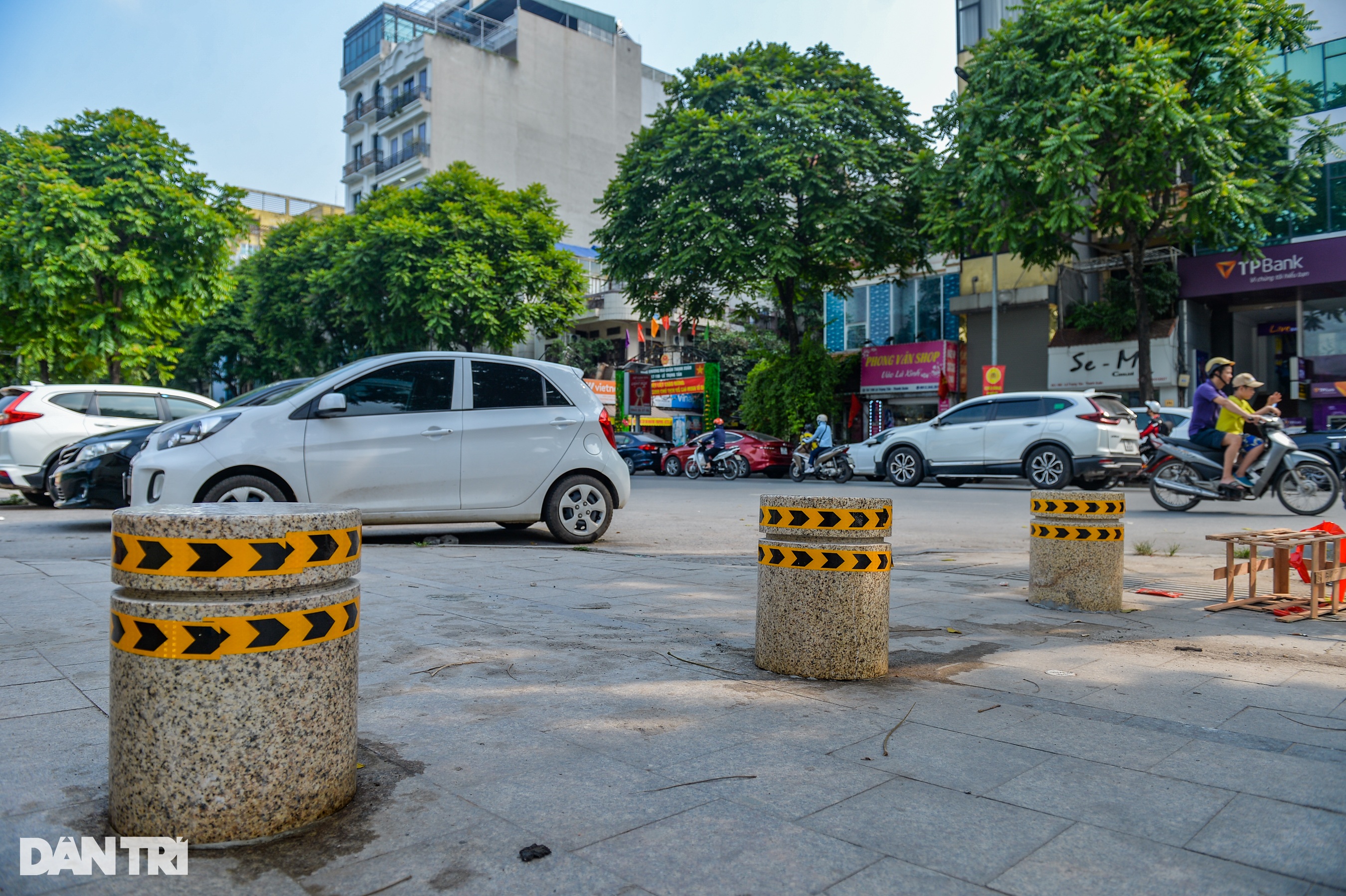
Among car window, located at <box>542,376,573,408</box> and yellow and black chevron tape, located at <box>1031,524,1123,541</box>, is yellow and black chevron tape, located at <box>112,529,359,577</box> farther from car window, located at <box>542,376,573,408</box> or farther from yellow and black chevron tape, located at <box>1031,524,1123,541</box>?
car window, located at <box>542,376,573,408</box>

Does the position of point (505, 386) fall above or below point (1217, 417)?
above

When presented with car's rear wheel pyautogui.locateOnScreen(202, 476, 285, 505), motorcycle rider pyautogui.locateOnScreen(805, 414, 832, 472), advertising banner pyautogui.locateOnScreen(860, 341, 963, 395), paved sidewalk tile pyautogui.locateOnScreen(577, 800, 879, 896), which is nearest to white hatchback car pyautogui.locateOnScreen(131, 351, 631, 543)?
car's rear wheel pyautogui.locateOnScreen(202, 476, 285, 505)

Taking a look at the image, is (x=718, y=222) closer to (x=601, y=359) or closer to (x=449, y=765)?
(x=601, y=359)

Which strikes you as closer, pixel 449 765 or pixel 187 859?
pixel 187 859

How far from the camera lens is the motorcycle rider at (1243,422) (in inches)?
427

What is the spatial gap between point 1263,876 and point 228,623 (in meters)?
2.49

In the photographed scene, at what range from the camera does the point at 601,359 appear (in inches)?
1767

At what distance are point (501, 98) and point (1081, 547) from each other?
51.9 m

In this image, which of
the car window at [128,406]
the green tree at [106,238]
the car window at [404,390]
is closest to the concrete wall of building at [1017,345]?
the green tree at [106,238]

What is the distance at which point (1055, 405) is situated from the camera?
15.9 metres

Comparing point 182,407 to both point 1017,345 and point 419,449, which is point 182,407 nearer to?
point 419,449

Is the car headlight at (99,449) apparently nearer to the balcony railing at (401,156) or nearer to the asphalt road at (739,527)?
the asphalt road at (739,527)

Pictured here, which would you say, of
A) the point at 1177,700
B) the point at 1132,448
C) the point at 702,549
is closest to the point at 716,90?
the point at 1132,448

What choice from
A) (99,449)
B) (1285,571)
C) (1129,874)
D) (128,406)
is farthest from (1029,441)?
(1129,874)
